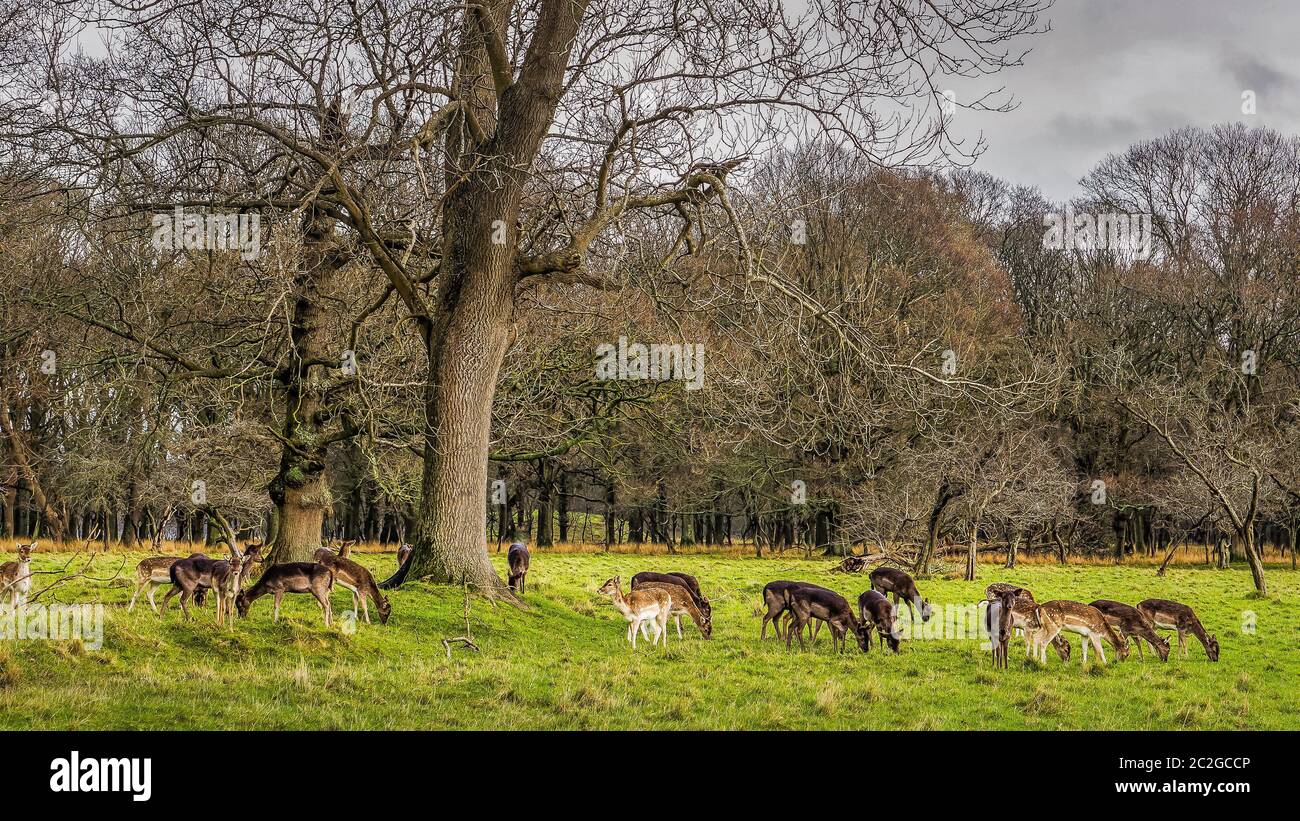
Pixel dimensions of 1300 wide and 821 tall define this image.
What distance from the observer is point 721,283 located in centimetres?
1502

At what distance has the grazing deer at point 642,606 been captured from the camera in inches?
509

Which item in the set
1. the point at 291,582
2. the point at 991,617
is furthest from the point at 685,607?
the point at 291,582

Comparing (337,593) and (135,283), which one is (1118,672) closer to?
(337,593)

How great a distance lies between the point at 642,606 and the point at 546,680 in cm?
350

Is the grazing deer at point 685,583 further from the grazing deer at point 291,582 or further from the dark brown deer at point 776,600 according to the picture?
the grazing deer at point 291,582

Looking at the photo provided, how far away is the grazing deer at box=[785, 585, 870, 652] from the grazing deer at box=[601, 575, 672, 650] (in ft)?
5.55

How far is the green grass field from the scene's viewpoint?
7.89 meters

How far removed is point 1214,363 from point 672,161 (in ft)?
120

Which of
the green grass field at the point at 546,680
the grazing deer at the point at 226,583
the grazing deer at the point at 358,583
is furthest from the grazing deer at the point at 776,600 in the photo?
the grazing deer at the point at 226,583

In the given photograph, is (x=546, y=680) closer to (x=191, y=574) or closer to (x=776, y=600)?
(x=191, y=574)

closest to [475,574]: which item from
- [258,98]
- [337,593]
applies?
[337,593]

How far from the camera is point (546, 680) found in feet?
31.9

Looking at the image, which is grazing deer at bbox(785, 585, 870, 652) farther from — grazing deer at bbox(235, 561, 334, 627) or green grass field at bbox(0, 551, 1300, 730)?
grazing deer at bbox(235, 561, 334, 627)

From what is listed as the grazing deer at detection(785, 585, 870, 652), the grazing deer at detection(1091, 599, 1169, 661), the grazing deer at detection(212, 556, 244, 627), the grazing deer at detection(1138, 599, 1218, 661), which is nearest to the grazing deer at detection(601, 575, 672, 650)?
the grazing deer at detection(785, 585, 870, 652)
